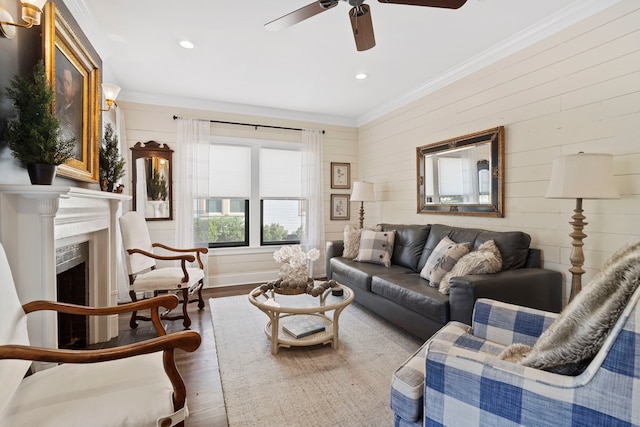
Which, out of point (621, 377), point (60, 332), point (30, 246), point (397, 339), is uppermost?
point (30, 246)

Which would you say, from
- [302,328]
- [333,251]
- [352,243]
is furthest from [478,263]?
[333,251]

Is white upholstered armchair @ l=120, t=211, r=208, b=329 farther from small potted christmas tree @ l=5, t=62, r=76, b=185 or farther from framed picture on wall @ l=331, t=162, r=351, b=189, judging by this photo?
framed picture on wall @ l=331, t=162, r=351, b=189

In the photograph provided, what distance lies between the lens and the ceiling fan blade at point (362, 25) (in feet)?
6.21

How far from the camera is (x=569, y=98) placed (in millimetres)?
2430

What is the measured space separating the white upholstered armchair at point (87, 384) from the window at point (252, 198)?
309 centimetres

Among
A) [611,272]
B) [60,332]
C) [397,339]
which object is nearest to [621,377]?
[611,272]

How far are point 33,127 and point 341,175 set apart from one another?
412cm

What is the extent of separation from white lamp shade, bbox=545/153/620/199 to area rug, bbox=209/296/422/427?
1660 mm

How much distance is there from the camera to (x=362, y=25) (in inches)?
78.6

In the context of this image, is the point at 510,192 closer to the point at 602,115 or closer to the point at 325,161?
the point at 602,115

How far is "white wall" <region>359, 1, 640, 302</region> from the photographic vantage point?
211cm

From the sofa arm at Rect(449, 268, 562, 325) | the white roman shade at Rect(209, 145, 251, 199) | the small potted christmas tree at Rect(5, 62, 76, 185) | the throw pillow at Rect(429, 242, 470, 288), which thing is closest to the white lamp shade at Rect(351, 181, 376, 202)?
the white roman shade at Rect(209, 145, 251, 199)

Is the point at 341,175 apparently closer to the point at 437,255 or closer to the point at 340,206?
the point at 340,206

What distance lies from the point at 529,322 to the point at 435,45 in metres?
2.49
